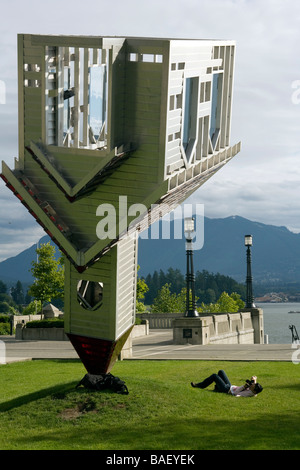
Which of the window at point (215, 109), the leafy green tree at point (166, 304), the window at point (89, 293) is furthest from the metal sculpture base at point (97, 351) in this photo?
the leafy green tree at point (166, 304)

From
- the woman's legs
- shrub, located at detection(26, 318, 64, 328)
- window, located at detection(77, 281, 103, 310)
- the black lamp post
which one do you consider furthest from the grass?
the black lamp post

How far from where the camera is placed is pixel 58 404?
18859 millimetres

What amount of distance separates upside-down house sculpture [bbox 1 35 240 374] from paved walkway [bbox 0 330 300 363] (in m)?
10.8

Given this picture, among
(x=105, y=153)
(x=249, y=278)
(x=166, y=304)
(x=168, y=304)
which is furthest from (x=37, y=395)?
(x=168, y=304)

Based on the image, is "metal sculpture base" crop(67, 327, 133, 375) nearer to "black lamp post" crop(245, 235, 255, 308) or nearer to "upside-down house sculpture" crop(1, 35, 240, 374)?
"upside-down house sculpture" crop(1, 35, 240, 374)

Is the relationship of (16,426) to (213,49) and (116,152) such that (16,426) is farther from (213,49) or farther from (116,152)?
(213,49)

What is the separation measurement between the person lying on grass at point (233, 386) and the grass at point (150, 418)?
320mm

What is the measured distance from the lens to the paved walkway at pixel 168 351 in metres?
30.9

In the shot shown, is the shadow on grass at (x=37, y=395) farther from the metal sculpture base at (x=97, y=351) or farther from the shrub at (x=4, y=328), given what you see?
the shrub at (x=4, y=328)

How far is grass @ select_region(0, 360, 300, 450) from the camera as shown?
53.4 feet

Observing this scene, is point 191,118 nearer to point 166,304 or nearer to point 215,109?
point 215,109

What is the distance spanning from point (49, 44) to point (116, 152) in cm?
325

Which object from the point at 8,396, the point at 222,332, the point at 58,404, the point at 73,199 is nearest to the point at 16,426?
the point at 58,404
